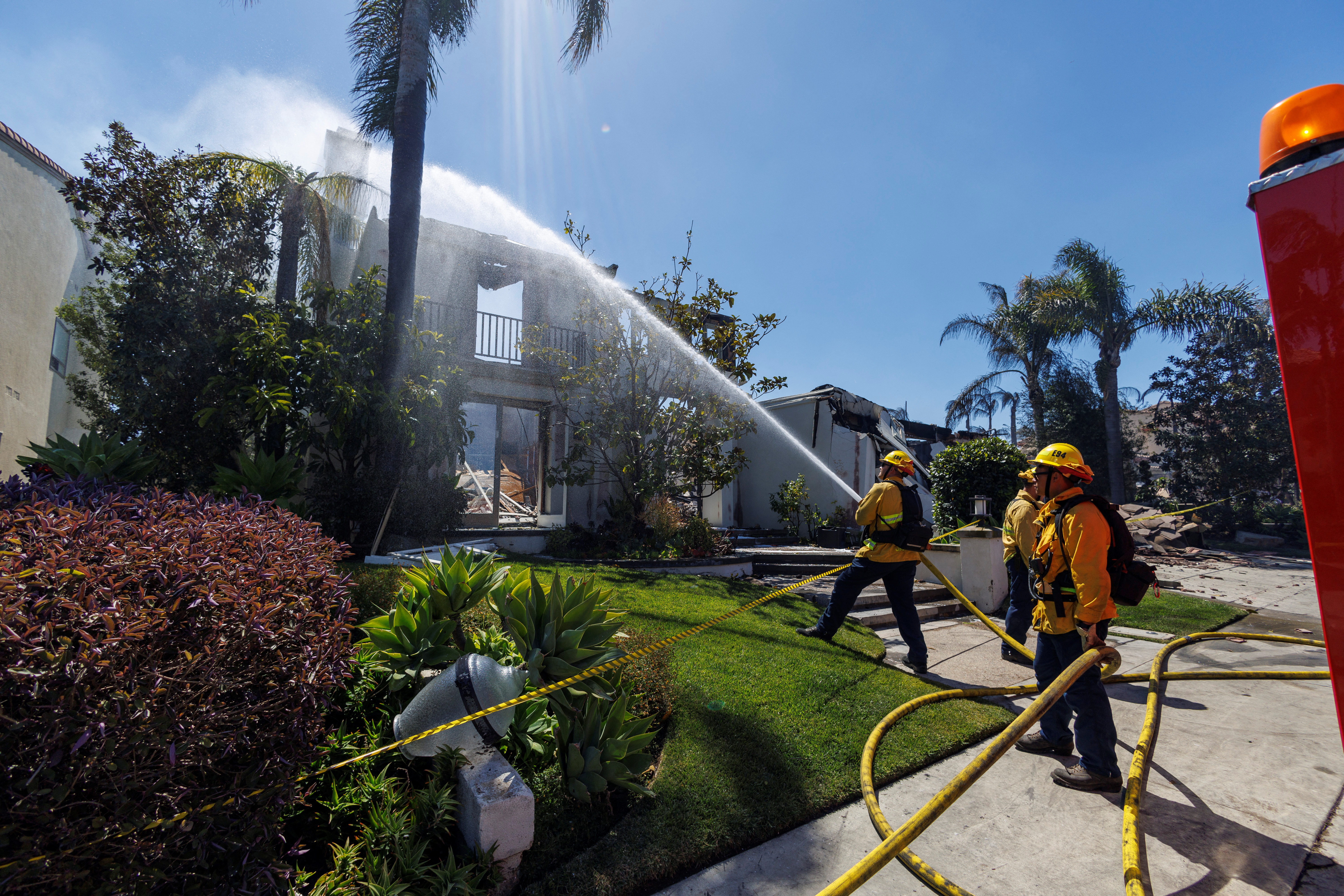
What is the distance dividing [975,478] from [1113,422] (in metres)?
14.0

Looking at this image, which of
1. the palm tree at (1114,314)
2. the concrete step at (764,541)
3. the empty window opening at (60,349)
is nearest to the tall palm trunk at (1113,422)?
the palm tree at (1114,314)

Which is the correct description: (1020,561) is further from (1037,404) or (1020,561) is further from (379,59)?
(1037,404)

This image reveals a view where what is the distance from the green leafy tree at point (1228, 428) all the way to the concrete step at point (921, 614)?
16.7 meters

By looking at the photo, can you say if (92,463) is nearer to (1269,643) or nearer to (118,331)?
(118,331)

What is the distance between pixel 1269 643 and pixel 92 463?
12325 mm

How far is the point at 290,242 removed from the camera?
1041cm

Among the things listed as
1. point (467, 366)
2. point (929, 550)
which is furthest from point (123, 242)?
point (929, 550)

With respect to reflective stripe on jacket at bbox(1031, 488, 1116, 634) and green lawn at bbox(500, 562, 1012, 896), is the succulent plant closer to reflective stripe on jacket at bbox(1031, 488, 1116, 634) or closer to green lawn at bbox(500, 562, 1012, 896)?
green lawn at bbox(500, 562, 1012, 896)

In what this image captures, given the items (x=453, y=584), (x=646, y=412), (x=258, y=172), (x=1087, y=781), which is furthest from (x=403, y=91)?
(x=1087, y=781)

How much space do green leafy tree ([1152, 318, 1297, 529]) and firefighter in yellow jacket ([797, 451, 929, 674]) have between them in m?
19.9

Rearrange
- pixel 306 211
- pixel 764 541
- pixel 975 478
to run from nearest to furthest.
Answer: pixel 975 478
pixel 306 211
pixel 764 541

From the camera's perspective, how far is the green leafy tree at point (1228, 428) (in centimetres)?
1878

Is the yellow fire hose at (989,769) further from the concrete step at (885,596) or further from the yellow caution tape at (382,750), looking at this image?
the concrete step at (885,596)

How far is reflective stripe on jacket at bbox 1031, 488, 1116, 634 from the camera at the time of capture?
3.41 metres
